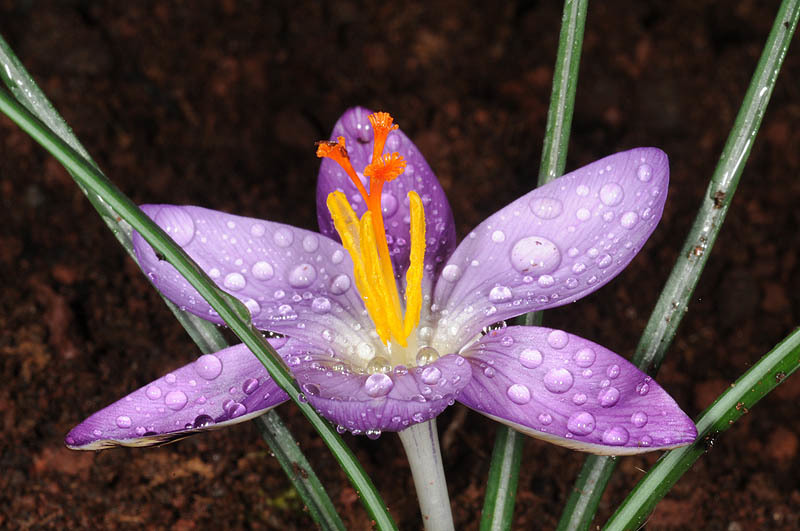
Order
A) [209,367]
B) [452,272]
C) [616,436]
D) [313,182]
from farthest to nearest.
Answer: [313,182] < [452,272] < [209,367] < [616,436]

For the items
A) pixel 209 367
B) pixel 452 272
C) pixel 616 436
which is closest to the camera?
pixel 616 436

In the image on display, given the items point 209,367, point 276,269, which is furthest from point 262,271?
point 209,367

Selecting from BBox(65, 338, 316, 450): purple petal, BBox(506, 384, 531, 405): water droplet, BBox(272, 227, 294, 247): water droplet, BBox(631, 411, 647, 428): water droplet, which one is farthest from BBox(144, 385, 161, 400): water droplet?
BBox(631, 411, 647, 428): water droplet

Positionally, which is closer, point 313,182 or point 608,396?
point 608,396

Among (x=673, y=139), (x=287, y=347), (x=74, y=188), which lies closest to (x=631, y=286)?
(x=673, y=139)

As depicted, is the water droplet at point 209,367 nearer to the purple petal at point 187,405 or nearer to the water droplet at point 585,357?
the purple petal at point 187,405

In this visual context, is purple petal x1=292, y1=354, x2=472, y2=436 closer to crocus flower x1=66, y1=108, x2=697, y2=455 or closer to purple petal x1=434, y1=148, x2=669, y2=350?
crocus flower x1=66, y1=108, x2=697, y2=455

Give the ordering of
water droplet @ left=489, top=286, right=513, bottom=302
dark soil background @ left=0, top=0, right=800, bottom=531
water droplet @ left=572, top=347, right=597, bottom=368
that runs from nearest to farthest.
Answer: water droplet @ left=572, top=347, right=597, bottom=368
water droplet @ left=489, top=286, right=513, bottom=302
dark soil background @ left=0, top=0, right=800, bottom=531

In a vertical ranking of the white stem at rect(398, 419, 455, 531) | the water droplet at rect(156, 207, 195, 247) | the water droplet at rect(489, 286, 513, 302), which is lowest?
the white stem at rect(398, 419, 455, 531)

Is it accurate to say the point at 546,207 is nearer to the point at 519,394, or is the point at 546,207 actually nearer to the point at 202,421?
the point at 519,394
